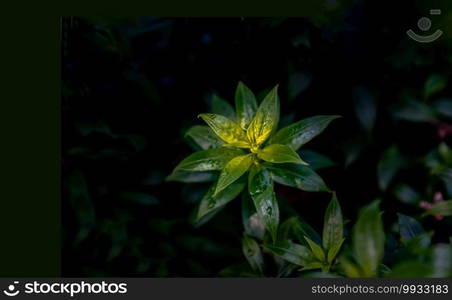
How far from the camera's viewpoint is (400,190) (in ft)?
5.47

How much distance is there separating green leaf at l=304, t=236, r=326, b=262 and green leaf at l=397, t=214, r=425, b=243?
211 mm

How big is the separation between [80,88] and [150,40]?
0.32 metres

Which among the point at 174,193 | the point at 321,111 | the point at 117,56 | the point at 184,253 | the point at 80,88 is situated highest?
the point at 117,56

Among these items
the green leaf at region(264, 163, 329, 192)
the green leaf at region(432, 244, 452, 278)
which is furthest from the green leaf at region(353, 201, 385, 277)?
the green leaf at region(264, 163, 329, 192)

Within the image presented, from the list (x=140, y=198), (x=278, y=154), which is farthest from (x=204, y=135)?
(x=140, y=198)

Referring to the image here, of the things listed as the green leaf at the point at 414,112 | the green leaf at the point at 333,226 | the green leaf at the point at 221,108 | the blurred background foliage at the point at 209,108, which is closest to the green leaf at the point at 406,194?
the blurred background foliage at the point at 209,108

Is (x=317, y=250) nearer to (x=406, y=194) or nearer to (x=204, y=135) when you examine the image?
(x=204, y=135)

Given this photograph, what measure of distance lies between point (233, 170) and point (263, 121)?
15 centimetres

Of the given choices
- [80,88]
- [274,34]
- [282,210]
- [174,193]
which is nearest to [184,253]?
[174,193]

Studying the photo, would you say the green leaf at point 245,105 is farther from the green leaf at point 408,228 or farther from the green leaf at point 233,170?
the green leaf at point 408,228

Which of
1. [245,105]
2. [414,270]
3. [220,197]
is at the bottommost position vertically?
[414,270]

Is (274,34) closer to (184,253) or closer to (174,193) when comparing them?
(174,193)

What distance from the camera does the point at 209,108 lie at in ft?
5.98

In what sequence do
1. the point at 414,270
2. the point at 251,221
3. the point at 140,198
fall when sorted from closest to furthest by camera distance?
1. the point at 414,270
2. the point at 251,221
3. the point at 140,198
